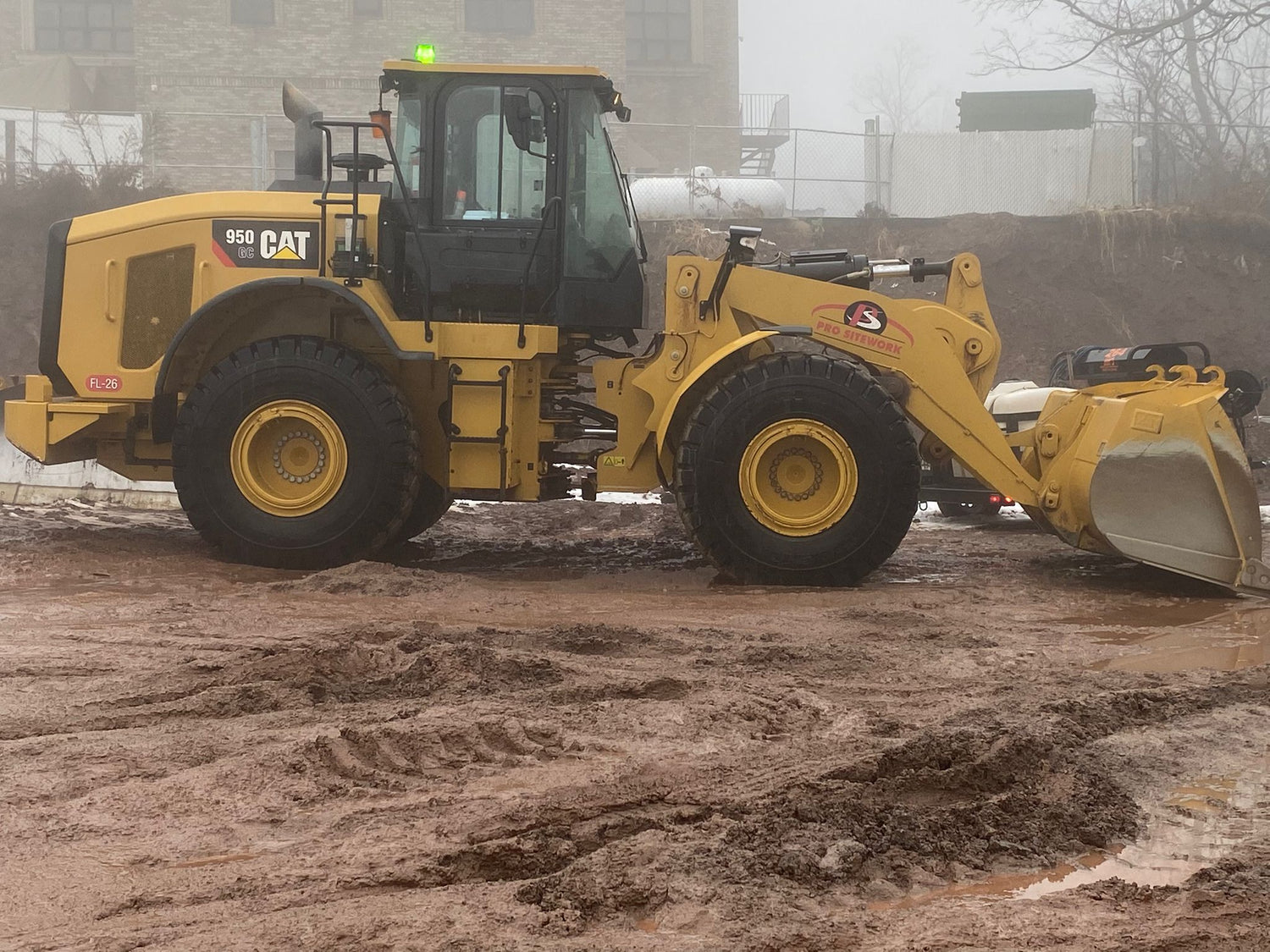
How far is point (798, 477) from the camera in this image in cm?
753

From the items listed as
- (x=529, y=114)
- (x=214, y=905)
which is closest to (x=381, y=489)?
(x=529, y=114)

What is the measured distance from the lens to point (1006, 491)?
7508 mm

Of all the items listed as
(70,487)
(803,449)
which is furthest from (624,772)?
(70,487)

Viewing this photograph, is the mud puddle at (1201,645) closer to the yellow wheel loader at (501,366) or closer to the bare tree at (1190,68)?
the yellow wheel loader at (501,366)

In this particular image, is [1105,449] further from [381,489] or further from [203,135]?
[203,135]

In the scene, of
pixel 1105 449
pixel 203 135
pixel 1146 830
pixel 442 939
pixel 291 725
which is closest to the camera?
pixel 442 939

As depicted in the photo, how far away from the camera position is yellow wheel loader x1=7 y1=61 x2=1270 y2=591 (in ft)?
24.2

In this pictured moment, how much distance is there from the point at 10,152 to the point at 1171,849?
21.7 meters

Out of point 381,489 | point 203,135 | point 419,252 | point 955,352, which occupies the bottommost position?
point 381,489

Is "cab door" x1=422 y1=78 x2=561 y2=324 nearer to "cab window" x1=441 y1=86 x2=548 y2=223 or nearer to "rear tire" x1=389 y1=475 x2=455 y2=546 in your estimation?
"cab window" x1=441 y1=86 x2=548 y2=223

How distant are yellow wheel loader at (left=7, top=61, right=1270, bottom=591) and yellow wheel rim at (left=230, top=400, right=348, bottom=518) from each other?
0.01m

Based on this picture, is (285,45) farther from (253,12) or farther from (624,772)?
(624,772)

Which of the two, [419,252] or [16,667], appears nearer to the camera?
[16,667]

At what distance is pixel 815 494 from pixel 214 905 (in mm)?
5021
